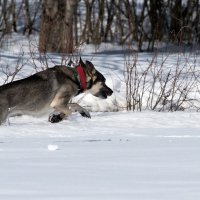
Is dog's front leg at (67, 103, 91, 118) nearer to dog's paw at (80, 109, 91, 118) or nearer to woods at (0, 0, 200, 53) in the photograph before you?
dog's paw at (80, 109, 91, 118)

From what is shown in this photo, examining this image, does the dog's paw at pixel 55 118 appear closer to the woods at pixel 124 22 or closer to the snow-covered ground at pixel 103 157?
the snow-covered ground at pixel 103 157

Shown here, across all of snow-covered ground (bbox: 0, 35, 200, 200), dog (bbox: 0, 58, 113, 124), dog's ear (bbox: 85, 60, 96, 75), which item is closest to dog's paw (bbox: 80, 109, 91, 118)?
dog (bbox: 0, 58, 113, 124)

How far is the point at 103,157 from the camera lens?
19.8 ft

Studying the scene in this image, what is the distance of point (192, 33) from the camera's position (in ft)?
75.6

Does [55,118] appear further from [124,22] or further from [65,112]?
[124,22]

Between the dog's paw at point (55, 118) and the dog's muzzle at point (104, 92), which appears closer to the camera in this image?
the dog's paw at point (55, 118)

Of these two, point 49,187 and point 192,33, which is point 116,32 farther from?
point 49,187

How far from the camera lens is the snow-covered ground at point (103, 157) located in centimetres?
451

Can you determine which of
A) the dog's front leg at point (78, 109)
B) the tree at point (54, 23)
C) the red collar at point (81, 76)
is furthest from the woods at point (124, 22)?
the dog's front leg at point (78, 109)

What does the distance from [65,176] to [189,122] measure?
463cm

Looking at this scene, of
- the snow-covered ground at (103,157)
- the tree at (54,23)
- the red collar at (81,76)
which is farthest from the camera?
the tree at (54,23)

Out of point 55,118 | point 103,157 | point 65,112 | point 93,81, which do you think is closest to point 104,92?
point 93,81

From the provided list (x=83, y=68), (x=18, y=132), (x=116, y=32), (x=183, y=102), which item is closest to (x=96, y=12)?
(x=116, y=32)

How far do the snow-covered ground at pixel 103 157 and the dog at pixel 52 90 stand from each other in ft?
0.53
